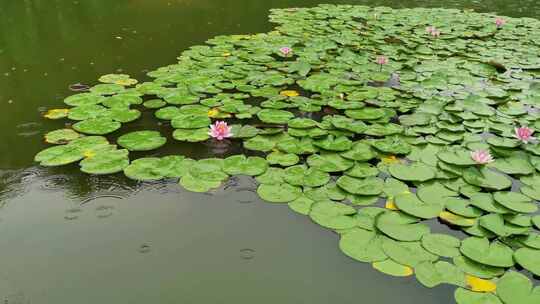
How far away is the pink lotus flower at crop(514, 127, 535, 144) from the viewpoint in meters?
2.98

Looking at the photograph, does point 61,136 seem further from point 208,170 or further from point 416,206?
point 416,206

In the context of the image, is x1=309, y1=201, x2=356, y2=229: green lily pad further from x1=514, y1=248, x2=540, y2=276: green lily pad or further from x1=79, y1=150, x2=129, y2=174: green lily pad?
x1=79, y1=150, x2=129, y2=174: green lily pad

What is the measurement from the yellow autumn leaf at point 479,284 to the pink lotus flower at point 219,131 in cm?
173

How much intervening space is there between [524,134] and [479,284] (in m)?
1.55

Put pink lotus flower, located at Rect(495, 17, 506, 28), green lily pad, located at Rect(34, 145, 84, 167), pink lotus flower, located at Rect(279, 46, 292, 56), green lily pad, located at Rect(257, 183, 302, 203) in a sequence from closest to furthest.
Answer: green lily pad, located at Rect(257, 183, 302, 203)
green lily pad, located at Rect(34, 145, 84, 167)
pink lotus flower, located at Rect(279, 46, 292, 56)
pink lotus flower, located at Rect(495, 17, 506, 28)

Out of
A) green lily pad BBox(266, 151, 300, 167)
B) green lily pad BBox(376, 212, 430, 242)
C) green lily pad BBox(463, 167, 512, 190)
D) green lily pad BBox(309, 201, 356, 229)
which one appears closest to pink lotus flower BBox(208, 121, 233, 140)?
green lily pad BBox(266, 151, 300, 167)

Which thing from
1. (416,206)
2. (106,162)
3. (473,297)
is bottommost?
(473,297)

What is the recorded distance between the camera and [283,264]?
2021mm

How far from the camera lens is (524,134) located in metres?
2.99

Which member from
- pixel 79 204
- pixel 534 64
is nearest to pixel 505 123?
pixel 534 64

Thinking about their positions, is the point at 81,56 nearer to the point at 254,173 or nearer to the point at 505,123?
the point at 254,173

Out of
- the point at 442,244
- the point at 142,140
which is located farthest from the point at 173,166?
the point at 442,244

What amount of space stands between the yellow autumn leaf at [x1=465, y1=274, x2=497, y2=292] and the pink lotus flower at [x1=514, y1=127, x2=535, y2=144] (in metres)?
1.51

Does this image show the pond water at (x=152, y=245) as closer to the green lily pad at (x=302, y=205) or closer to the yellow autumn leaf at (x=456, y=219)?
the green lily pad at (x=302, y=205)
